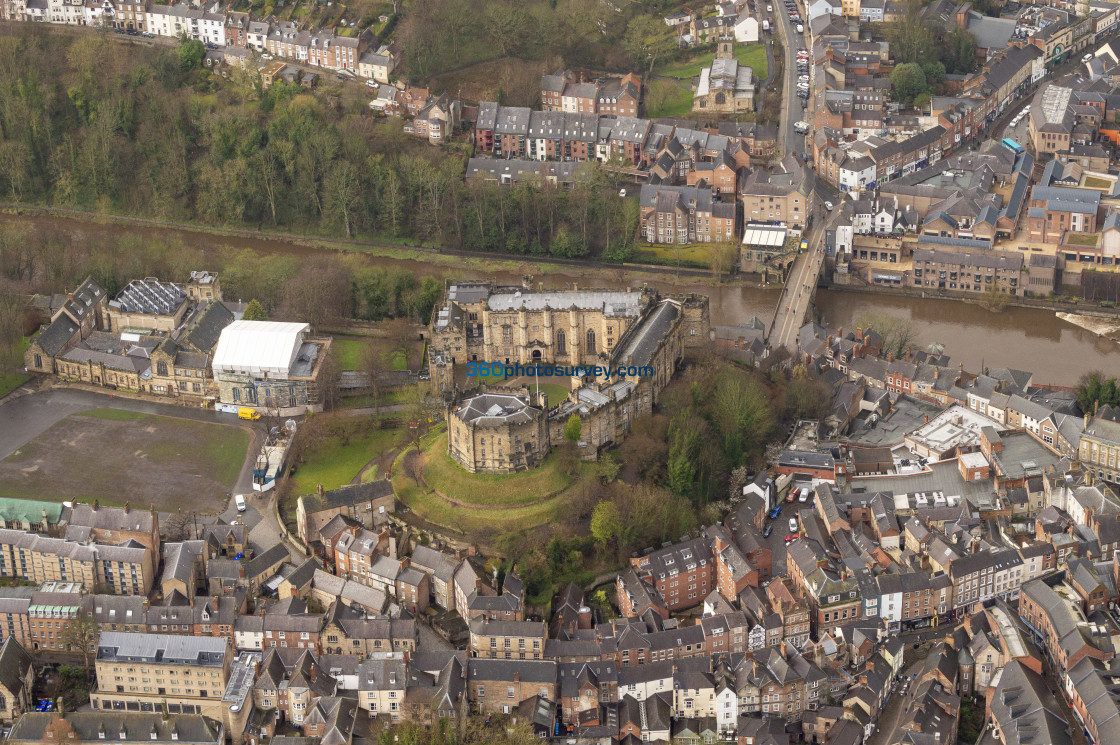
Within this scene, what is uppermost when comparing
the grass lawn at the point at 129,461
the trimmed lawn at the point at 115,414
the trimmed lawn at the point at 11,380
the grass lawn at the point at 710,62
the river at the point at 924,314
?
the grass lawn at the point at 710,62

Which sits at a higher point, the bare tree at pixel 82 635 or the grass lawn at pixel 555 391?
the grass lawn at pixel 555 391

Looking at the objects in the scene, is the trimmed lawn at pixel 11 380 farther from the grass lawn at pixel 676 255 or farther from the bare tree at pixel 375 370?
the grass lawn at pixel 676 255

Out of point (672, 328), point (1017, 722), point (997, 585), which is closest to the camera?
point (1017, 722)

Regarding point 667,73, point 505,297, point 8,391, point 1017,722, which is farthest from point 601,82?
point 1017,722

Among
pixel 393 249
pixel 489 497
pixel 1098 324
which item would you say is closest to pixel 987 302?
pixel 1098 324

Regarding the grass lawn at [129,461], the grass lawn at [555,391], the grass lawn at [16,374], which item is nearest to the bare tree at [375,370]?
the grass lawn at [129,461]

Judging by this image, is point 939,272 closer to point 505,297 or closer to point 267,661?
point 505,297

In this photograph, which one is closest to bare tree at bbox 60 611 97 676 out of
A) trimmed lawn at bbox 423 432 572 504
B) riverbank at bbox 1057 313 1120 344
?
trimmed lawn at bbox 423 432 572 504
